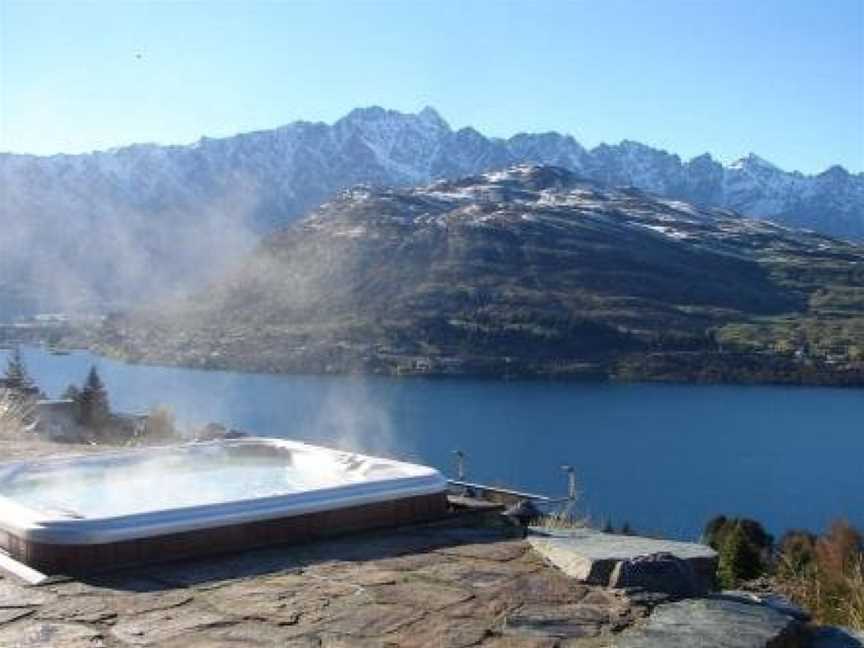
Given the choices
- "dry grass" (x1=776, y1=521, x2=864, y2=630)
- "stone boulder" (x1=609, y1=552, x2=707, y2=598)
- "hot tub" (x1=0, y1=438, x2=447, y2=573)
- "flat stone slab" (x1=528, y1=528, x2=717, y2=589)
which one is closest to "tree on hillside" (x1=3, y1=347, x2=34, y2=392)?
"hot tub" (x1=0, y1=438, x2=447, y2=573)

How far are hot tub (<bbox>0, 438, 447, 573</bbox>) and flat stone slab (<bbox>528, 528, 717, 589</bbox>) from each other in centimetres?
81

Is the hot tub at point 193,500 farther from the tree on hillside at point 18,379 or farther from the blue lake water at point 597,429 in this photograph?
the blue lake water at point 597,429

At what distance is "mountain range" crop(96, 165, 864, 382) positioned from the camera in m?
81.4

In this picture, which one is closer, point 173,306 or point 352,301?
point 352,301

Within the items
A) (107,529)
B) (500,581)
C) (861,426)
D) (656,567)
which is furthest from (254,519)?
(861,426)

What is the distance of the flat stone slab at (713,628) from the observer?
10.1 ft

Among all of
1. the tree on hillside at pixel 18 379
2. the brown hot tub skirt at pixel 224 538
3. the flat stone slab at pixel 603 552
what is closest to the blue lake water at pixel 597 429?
the tree on hillside at pixel 18 379

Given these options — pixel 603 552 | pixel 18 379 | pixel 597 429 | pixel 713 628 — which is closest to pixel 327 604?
pixel 603 552

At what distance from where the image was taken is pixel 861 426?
6206 cm

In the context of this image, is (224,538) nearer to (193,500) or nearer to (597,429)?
(193,500)

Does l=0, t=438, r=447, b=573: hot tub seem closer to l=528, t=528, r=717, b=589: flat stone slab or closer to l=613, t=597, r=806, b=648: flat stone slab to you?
Result: l=528, t=528, r=717, b=589: flat stone slab

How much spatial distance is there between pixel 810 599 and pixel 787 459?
51282mm

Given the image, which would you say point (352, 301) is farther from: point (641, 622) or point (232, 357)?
point (641, 622)

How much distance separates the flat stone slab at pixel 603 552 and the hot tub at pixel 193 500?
2.65 feet
